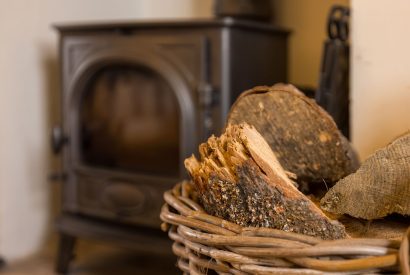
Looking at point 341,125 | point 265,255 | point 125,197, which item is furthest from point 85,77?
point 265,255

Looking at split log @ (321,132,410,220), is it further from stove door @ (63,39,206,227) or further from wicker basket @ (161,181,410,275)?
stove door @ (63,39,206,227)

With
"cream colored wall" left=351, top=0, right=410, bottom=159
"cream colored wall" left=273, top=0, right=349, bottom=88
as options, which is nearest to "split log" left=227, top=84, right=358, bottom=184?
"cream colored wall" left=351, top=0, right=410, bottom=159

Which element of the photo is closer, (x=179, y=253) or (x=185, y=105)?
(x=179, y=253)

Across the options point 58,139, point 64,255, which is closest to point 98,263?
point 64,255

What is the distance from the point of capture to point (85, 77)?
152 centimetres

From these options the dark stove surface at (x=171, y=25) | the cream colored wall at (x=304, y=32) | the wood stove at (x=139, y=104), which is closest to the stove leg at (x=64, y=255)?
the wood stove at (x=139, y=104)

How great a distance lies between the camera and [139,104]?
1479 mm

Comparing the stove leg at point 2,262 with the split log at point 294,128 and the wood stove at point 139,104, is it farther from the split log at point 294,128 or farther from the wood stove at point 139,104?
the split log at point 294,128

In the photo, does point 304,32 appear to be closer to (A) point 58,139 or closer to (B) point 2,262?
(A) point 58,139

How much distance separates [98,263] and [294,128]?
1.22m

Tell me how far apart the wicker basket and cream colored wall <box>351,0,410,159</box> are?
0.39 metres

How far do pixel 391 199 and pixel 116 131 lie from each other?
1105 millimetres

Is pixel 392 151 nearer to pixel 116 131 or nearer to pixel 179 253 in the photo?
pixel 179 253

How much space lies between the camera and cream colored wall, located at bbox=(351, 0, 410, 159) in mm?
771
